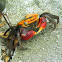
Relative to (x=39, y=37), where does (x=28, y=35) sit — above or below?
above

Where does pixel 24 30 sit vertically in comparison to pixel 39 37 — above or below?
above

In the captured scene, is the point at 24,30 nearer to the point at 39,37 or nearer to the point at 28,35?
the point at 28,35

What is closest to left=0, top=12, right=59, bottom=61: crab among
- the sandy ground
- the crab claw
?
the crab claw

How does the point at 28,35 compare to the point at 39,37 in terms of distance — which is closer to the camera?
the point at 28,35

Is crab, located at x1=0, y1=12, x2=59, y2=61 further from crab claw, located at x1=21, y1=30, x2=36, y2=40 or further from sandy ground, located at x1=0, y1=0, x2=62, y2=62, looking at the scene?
sandy ground, located at x1=0, y1=0, x2=62, y2=62

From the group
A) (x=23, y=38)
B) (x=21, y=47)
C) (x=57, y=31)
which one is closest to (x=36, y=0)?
(x=57, y=31)

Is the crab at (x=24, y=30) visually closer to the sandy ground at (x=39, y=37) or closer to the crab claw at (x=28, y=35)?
the crab claw at (x=28, y=35)

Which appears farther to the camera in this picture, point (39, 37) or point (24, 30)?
point (39, 37)

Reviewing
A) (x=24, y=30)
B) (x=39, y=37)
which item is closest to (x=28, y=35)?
(x=24, y=30)

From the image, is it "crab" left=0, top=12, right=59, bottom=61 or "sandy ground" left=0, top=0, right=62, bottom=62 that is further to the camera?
"crab" left=0, top=12, right=59, bottom=61
